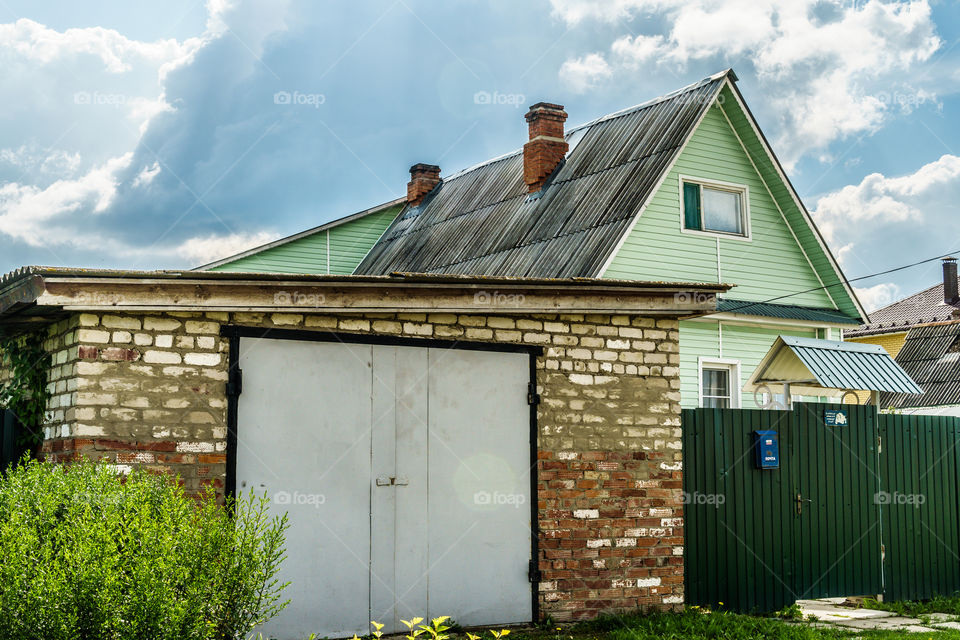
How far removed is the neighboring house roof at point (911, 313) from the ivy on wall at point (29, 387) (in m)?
25.6

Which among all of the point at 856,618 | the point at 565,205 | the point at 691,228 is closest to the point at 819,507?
the point at 856,618

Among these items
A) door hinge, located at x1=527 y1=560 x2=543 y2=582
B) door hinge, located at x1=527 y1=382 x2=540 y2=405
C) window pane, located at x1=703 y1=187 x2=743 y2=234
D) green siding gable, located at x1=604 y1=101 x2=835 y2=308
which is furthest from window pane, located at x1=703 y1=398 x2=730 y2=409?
door hinge, located at x1=527 y1=560 x2=543 y2=582

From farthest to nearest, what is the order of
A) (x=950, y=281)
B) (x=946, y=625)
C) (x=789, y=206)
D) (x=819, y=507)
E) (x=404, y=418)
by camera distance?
(x=950, y=281), (x=789, y=206), (x=819, y=507), (x=946, y=625), (x=404, y=418)

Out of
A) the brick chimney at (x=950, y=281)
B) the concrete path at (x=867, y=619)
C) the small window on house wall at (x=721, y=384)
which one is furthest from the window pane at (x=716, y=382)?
the brick chimney at (x=950, y=281)

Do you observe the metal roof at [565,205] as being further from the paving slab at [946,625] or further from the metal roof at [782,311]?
the paving slab at [946,625]

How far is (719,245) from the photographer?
16.9m

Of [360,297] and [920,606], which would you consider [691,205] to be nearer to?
[920,606]

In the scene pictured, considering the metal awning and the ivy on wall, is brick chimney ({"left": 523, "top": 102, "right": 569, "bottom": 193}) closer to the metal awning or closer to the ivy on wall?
the metal awning

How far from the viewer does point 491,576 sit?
319 inches

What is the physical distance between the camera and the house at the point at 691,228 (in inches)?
631

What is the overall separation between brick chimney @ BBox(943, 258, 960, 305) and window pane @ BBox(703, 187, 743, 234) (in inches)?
664

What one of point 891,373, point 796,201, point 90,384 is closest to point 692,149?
point 796,201

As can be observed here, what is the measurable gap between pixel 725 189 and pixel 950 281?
1754 cm

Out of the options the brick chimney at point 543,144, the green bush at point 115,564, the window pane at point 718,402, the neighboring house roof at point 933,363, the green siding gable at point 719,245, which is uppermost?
the brick chimney at point 543,144
